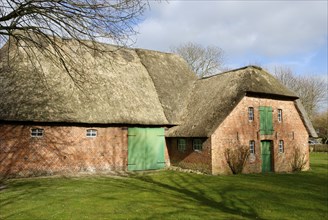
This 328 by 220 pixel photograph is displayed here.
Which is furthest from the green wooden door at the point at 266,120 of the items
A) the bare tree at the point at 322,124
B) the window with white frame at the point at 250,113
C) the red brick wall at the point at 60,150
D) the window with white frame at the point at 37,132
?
the bare tree at the point at 322,124

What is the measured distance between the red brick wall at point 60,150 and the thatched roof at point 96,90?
32.0 inches

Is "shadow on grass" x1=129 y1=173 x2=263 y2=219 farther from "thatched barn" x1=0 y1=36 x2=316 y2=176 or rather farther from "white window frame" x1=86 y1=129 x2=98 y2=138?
"white window frame" x1=86 y1=129 x2=98 y2=138

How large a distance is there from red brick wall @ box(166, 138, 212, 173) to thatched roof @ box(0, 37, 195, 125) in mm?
1743

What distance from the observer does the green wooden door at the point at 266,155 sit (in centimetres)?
2034

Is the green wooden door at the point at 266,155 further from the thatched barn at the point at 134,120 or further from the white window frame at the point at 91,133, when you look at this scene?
the white window frame at the point at 91,133

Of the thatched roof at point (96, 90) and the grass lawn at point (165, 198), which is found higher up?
the thatched roof at point (96, 90)

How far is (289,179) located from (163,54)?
14.0 meters

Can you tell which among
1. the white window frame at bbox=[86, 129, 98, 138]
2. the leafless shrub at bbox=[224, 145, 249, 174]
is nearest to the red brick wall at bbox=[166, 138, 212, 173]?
the leafless shrub at bbox=[224, 145, 249, 174]

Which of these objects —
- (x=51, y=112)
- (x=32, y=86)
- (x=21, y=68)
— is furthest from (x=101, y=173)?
(x=21, y=68)

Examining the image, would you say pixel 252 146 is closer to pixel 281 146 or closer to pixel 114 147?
pixel 281 146

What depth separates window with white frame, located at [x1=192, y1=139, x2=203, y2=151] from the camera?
1902cm

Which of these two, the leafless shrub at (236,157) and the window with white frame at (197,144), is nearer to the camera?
the leafless shrub at (236,157)

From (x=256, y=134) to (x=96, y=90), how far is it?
10.1 meters

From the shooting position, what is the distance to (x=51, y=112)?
17.4 metres
